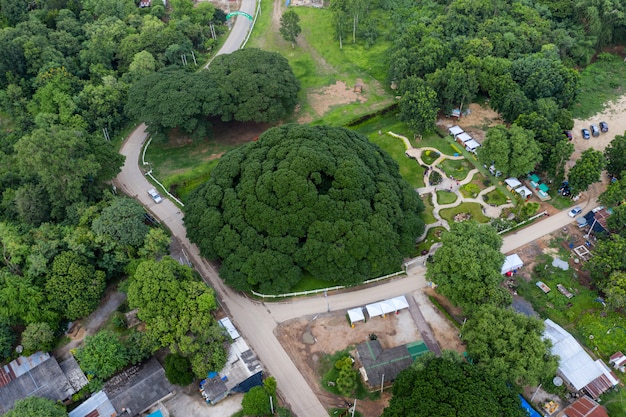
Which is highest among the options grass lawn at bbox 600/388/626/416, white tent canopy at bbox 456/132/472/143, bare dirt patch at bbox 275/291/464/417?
white tent canopy at bbox 456/132/472/143

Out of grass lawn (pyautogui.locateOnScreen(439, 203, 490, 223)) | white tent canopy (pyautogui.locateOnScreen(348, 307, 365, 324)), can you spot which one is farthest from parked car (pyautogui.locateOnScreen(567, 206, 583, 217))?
white tent canopy (pyautogui.locateOnScreen(348, 307, 365, 324))

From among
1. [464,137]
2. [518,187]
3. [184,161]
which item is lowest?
[518,187]

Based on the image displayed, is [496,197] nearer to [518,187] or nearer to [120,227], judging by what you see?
[518,187]

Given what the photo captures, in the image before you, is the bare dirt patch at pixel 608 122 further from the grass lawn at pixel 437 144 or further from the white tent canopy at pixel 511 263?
the white tent canopy at pixel 511 263

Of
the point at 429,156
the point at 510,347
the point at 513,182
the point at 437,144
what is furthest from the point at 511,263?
the point at 437,144

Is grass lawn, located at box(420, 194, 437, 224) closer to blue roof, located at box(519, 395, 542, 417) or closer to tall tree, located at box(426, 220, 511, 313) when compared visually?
tall tree, located at box(426, 220, 511, 313)
